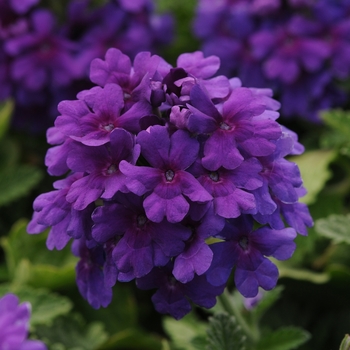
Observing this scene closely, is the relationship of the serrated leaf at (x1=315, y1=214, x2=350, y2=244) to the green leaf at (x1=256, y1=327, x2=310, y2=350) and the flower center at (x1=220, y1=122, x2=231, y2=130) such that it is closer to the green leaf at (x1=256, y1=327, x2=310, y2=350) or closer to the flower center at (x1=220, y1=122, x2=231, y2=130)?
the green leaf at (x1=256, y1=327, x2=310, y2=350)

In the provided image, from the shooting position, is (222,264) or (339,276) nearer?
(222,264)

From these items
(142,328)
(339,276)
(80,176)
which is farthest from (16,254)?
(339,276)

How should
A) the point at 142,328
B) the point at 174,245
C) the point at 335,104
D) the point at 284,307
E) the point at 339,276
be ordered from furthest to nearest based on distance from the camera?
1. the point at 335,104
2. the point at 142,328
3. the point at 284,307
4. the point at 339,276
5. the point at 174,245

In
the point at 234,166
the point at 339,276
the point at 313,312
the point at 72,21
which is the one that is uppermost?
the point at 234,166

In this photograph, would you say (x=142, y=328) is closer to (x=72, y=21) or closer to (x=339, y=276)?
(x=339, y=276)

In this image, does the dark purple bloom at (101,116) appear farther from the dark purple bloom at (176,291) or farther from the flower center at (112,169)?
the dark purple bloom at (176,291)

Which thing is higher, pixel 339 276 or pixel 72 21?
pixel 72 21

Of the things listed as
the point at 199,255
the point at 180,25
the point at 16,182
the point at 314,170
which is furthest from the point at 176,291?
the point at 180,25
